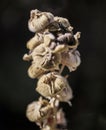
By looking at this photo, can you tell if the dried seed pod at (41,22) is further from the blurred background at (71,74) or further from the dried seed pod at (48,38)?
the blurred background at (71,74)

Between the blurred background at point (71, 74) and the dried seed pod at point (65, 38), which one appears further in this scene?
the blurred background at point (71, 74)

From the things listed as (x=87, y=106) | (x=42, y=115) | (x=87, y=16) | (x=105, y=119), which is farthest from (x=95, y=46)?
(x=42, y=115)

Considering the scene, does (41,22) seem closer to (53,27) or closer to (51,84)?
(53,27)

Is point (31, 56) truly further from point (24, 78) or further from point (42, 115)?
point (24, 78)

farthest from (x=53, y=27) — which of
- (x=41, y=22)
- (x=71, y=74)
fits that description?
(x=71, y=74)

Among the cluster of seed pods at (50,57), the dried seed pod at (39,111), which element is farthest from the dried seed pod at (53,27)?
the dried seed pod at (39,111)

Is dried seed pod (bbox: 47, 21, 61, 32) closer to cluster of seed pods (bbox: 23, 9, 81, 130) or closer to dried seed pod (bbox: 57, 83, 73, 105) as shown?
cluster of seed pods (bbox: 23, 9, 81, 130)

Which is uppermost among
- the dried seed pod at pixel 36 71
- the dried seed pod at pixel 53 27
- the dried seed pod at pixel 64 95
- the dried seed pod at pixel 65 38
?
the dried seed pod at pixel 53 27
